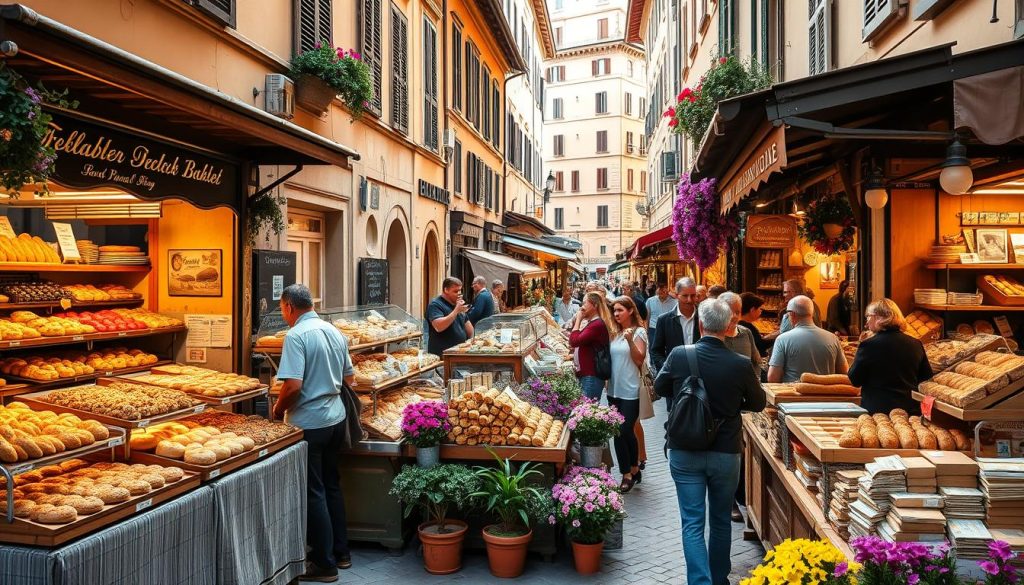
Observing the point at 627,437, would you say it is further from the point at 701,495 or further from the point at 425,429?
the point at 701,495

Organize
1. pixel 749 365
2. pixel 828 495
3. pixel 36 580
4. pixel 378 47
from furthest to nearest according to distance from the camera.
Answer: pixel 378 47 < pixel 749 365 < pixel 828 495 < pixel 36 580

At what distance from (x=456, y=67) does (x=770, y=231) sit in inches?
412

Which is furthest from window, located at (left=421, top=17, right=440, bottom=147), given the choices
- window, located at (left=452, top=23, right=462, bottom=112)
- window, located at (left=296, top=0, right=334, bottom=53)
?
window, located at (left=296, top=0, right=334, bottom=53)

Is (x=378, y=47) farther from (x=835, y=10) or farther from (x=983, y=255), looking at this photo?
(x=983, y=255)

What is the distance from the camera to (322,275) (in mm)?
10906

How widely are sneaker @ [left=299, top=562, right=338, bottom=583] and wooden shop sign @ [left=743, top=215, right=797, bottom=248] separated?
6985mm

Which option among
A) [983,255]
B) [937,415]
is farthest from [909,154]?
[937,415]

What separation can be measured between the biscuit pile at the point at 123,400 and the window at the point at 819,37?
7777mm

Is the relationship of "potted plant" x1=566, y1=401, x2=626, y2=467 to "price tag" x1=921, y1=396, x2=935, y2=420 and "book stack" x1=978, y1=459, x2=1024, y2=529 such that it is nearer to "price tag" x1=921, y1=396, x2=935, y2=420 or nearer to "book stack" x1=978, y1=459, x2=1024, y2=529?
"price tag" x1=921, y1=396, x2=935, y2=420

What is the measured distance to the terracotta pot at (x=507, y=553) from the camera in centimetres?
546

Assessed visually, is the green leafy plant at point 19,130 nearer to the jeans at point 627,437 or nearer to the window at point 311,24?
the jeans at point 627,437

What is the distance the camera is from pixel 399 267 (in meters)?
14.8

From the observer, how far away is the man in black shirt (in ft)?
30.2

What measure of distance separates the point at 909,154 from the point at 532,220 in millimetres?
20755
